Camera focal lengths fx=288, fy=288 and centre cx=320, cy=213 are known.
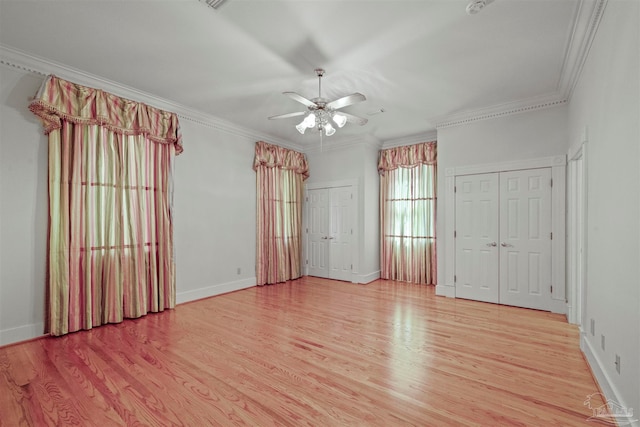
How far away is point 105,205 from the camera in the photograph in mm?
3582

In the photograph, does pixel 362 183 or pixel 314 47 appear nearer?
pixel 314 47

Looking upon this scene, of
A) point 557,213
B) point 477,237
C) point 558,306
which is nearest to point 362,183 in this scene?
point 477,237

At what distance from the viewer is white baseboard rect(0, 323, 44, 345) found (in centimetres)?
290

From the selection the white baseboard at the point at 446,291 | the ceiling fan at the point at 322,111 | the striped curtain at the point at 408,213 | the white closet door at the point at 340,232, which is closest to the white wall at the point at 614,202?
the ceiling fan at the point at 322,111

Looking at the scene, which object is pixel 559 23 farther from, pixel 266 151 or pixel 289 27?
pixel 266 151

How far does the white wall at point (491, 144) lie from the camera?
401 cm

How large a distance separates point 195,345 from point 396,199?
4639mm

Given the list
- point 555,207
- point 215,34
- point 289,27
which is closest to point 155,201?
point 215,34

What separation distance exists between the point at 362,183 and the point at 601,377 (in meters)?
4.39

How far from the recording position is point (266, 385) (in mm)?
2223

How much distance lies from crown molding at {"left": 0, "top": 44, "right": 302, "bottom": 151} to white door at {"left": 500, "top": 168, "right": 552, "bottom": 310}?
15.0ft

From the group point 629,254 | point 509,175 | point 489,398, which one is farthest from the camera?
point 509,175

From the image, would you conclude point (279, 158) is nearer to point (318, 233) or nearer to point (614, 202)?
point (318, 233)

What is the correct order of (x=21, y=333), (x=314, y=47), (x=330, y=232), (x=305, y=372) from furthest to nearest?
(x=330, y=232) < (x=21, y=333) < (x=314, y=47) < (x=305, y=372)
